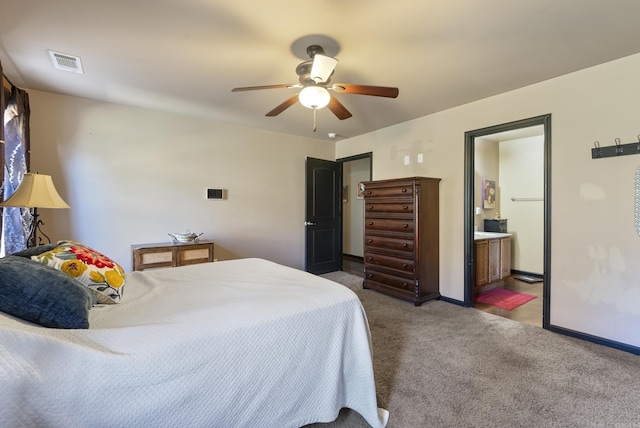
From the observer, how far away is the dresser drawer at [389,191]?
12.2 feet

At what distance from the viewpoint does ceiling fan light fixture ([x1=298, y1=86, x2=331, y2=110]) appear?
224 cm

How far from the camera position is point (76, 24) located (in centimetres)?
204

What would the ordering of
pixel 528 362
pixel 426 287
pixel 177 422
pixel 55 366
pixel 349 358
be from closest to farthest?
pixel 55 366
pixel 177 422
pixel 349 358
pixel 528 362
pixel 426 287

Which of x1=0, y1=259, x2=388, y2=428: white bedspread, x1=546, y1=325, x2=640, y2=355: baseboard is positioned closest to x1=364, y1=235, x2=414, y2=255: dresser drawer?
x1=546, y1=325, x2=640, y2=355: baseboard

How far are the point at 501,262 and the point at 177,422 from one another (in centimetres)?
474

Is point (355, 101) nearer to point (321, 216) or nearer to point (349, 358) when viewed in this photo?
point (321, 216)

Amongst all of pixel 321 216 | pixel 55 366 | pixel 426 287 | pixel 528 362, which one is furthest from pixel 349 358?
pixel 321 216

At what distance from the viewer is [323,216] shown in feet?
17.6

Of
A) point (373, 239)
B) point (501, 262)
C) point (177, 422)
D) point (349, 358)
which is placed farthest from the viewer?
point (501, 262)

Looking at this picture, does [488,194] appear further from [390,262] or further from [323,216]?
[323,216]

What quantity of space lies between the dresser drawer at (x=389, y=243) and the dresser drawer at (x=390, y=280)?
0.36 m

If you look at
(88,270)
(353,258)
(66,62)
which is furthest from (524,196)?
(66,62)

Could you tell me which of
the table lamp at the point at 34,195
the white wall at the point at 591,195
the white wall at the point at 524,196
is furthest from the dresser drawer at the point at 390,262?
the table lamp at the point at 34,195

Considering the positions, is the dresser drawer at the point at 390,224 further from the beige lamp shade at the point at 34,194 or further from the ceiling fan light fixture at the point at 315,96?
the beige lamp shade at the point at 34,194
